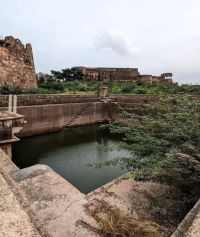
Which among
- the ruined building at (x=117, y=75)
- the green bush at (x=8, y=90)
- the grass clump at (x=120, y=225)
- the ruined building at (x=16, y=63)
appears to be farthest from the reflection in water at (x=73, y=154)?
the ruined building at (x=117, y=75)

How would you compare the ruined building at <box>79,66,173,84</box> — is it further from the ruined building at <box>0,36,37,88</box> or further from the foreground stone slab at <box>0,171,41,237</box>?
the foreground stone slab at <box>0,171,41,237</box>

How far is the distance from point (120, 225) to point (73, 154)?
14.7ft

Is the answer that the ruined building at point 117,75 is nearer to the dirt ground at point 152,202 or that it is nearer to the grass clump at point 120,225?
the dirt ground at point 152,202

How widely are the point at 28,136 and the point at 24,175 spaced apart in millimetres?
5573

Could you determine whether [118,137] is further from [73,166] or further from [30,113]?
[30,113]

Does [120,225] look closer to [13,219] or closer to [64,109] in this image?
[13,219]

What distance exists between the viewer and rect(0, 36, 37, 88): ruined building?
10047 mm

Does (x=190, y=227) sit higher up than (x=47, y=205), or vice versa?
(x=190, y=227)

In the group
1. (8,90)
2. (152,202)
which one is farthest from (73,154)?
(8,90)

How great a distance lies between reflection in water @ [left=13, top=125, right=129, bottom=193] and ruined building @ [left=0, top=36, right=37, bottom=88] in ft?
16.3

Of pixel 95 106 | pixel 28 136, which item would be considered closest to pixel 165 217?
pixel 28 136

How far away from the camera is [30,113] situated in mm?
7570

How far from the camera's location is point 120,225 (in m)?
1.51

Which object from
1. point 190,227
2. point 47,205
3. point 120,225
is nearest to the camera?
point 190,227
